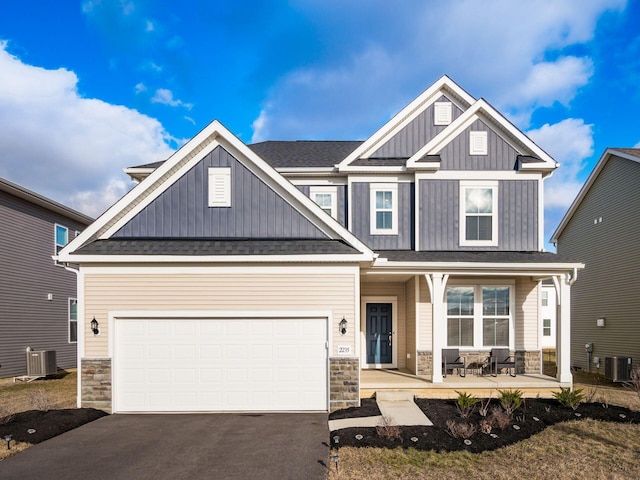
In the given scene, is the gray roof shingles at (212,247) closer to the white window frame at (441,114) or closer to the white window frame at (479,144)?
the white window frame at (479,144)

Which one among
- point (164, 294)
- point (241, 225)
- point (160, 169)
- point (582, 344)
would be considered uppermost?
point (160, 169)

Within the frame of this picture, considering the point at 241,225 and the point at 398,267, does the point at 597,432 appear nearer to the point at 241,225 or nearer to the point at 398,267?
the point at 398,267

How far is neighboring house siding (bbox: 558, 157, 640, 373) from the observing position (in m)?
14.7

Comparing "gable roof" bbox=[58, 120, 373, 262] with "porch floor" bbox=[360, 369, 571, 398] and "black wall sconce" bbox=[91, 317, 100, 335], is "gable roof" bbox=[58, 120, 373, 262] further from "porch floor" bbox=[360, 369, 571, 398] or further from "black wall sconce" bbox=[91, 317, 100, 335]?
"porch floor" bbox=[360, 369, 571, 398]

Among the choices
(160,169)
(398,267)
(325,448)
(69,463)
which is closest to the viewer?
(69,463)

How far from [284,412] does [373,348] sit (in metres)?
4.55

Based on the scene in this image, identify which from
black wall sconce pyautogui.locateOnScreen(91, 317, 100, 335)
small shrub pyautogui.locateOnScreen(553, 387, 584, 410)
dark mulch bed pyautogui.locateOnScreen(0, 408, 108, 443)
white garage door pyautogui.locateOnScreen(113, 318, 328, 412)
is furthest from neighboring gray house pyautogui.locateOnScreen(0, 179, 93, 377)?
small shrub pyautogui.locateOnScreen(553, 387, 584, 410)

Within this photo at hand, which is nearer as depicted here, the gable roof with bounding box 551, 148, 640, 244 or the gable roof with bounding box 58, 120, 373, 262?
the gable roof with bounding box 58, 120, 373, 262

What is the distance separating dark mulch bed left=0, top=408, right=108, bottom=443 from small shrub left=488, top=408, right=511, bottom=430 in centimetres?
772

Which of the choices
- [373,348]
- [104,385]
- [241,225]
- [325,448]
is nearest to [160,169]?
[241,225]

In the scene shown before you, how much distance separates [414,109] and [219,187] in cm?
656

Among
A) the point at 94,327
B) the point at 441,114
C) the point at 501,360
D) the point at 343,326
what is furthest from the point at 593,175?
the point at 94,327

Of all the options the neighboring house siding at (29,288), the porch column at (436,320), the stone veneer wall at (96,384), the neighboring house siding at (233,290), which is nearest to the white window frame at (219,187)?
the neighboring house siding at (233,290)

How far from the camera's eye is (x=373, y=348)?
44.1 feet
